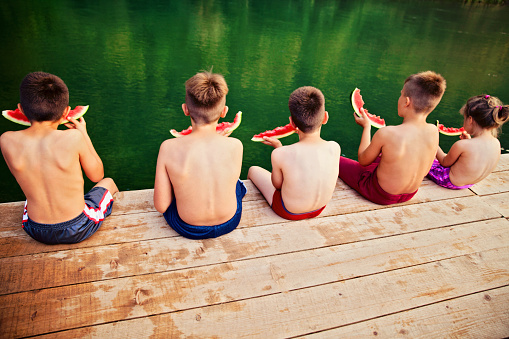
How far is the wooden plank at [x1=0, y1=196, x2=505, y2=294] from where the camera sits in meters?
2.19

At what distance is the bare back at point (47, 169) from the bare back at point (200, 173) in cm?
56

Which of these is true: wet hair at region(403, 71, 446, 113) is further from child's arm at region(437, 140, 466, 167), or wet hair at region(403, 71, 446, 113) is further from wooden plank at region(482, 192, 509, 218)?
wooden plank at region(482, 192, 509, 218)

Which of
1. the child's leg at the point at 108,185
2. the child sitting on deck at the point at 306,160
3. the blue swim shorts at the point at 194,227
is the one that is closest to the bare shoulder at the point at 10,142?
the child's leg at the point at 108,185

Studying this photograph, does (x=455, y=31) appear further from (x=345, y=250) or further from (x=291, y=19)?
(x=345, y=250)

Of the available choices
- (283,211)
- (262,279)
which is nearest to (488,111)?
(283,211)

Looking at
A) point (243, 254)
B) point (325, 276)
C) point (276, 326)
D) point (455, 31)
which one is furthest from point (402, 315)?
point (455, 31)

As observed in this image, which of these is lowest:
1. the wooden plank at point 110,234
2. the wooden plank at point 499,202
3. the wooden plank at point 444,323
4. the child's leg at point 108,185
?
the wooden plank at point 444,323

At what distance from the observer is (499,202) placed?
3.39 m

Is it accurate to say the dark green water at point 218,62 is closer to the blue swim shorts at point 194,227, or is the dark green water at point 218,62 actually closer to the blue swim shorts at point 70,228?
the blue swim shorts at point 70,228

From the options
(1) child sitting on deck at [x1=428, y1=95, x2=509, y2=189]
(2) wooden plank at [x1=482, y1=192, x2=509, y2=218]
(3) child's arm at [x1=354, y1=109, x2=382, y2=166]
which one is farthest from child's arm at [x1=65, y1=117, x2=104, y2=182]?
(2) wooden plank at [x1=482, y1=192, x2=509, y2=218]

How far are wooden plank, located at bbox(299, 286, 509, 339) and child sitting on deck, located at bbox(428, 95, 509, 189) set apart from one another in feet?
4.53

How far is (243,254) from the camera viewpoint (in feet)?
8.09

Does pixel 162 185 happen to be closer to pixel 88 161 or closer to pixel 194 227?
pixel 194 227

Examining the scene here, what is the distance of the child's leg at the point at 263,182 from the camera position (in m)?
3.01
